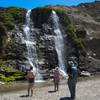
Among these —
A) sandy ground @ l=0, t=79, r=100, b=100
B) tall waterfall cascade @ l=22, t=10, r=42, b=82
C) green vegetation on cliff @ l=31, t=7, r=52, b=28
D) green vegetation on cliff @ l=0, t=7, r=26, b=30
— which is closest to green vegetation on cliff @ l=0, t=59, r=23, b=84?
tall waterfall cascade @ l=22, t=10, r=42, b=82

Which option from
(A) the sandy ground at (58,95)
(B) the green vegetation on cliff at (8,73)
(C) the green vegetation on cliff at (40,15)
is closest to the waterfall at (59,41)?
(C) the green vegetation on cliff at (40,15)

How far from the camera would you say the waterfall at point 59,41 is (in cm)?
2948

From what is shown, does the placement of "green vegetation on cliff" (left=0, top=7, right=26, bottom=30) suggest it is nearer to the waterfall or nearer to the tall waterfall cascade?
the tall waterfall cascade

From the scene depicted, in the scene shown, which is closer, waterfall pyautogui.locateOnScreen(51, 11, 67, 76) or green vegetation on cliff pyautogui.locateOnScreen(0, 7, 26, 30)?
waterfall pyautogui.locateOnScreen(51, 11, 67, 76)

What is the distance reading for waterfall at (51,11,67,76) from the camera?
2948 cm

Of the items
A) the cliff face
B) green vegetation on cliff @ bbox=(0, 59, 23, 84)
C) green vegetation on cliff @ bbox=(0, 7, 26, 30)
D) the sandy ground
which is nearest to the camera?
the sandy ground

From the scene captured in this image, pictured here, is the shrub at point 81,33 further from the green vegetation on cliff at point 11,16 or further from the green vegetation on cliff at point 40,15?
the green vegetation on cliff at point 11,16

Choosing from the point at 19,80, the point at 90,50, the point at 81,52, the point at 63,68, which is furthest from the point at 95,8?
the point at 19,80

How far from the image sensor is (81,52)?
Result: 3238 cm

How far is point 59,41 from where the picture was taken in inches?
1272

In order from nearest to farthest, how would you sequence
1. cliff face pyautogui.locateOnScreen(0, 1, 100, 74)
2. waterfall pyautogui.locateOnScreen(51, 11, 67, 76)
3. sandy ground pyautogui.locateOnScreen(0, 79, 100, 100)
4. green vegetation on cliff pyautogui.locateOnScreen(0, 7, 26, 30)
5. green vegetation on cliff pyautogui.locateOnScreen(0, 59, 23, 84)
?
sandy ground pyautogui.locateOnScreen(0, 79, 100, 100), green vegetation on cliff pyautogui.locateOnScreen(0, 59, 23, 84), cliff face pyautogui.locateOnScreen(0, 1, 100, 74), waterfall pyautogui.locateOnScreen(51, 11, 67, 76), green vegetation on cliff pyautogui.locateOnScreen(0, 7, 26, 30)

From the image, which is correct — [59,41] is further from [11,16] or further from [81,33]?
[11,16]

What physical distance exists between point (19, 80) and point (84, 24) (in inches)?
1026

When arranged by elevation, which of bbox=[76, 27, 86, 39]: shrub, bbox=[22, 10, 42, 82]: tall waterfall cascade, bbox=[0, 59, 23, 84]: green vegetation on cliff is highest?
bbox=[76, 27, 86, 39]: shrub
